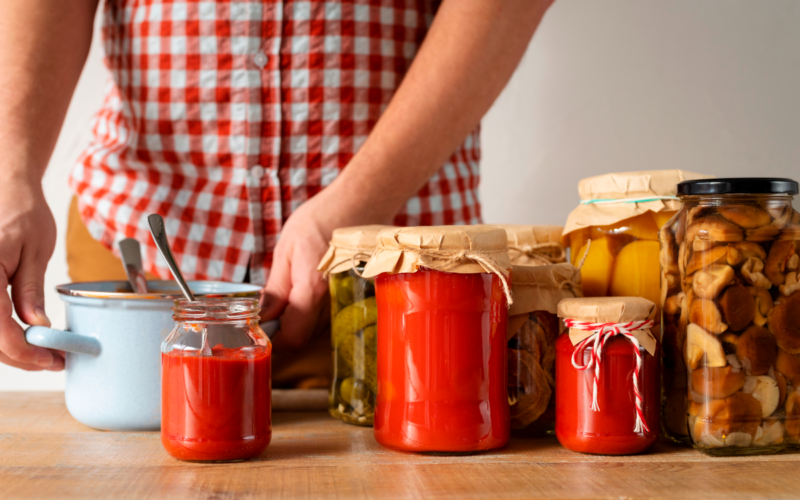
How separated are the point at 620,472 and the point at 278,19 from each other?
2.59ft

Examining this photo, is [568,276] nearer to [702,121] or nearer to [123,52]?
[123,52]

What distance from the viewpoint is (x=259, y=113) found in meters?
1.08

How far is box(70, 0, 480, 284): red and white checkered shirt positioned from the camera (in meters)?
1.07

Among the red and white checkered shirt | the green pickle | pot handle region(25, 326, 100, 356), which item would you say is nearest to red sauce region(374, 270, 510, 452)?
the green pickle

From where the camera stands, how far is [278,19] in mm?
1047

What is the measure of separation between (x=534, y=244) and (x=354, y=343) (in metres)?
0.25

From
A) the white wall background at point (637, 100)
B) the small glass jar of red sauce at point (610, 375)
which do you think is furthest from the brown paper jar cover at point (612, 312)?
the white wall background at point (637, 100)

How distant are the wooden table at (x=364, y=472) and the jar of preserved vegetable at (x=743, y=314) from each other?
3 centimetres

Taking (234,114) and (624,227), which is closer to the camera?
(624,227)

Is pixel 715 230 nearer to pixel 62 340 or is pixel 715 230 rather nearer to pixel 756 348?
pixel 756 348

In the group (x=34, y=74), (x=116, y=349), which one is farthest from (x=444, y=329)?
(x=34, y=74)

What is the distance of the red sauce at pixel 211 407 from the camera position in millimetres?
642

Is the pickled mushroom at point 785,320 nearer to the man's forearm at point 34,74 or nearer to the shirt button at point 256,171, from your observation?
the shirt button at point 256,171

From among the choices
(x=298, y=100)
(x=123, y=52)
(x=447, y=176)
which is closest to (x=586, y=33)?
(x=447, y=176)
